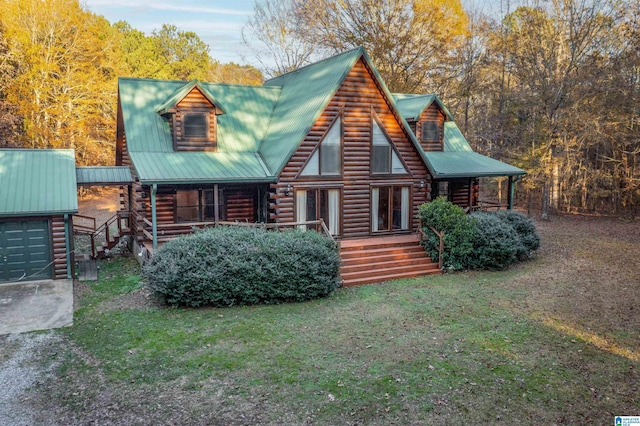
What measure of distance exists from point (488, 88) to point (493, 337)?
2743 cm

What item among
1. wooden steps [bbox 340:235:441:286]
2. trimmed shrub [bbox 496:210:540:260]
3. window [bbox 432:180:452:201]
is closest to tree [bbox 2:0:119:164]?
window [bbox 432:180:452:201]

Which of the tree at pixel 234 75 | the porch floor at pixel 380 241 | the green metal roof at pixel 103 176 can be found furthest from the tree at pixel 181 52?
the porch floor at pixel 380 241

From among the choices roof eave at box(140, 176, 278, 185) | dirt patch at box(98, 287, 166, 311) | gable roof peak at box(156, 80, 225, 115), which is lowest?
dirt patch at box(98, 287, 166, 311)

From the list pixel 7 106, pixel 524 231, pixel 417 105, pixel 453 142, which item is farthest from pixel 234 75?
pixel 524 231

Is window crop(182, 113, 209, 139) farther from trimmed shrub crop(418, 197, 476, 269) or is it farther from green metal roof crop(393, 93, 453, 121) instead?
trimmed shrub crop(418, 197, 476, 269)

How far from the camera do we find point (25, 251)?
47.4 ft

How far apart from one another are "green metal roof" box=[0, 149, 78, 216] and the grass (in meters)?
3.88

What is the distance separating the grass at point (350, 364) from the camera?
7.11 meters

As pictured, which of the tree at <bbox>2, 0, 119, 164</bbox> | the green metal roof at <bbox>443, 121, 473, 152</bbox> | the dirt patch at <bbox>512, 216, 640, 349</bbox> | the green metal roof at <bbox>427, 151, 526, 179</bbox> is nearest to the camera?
the dirt patch at <bbox>512, 216, 640, 349</bbox>

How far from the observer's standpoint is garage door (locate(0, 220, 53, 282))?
46.7 ft

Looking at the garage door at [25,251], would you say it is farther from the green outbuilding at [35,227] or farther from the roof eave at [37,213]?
the roof eave at [37,213]

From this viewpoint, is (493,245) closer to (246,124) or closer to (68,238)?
(246,124)

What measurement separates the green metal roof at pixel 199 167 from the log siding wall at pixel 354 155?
1.08 meters

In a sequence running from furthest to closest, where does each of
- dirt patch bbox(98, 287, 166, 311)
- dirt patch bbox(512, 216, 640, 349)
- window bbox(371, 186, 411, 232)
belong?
1. window bbox(371, 186, 411, 232)
2. dirt patch bbox(98, 287, 166, 311)
3. dirt patch bbox(512, 216, 640, 349)
